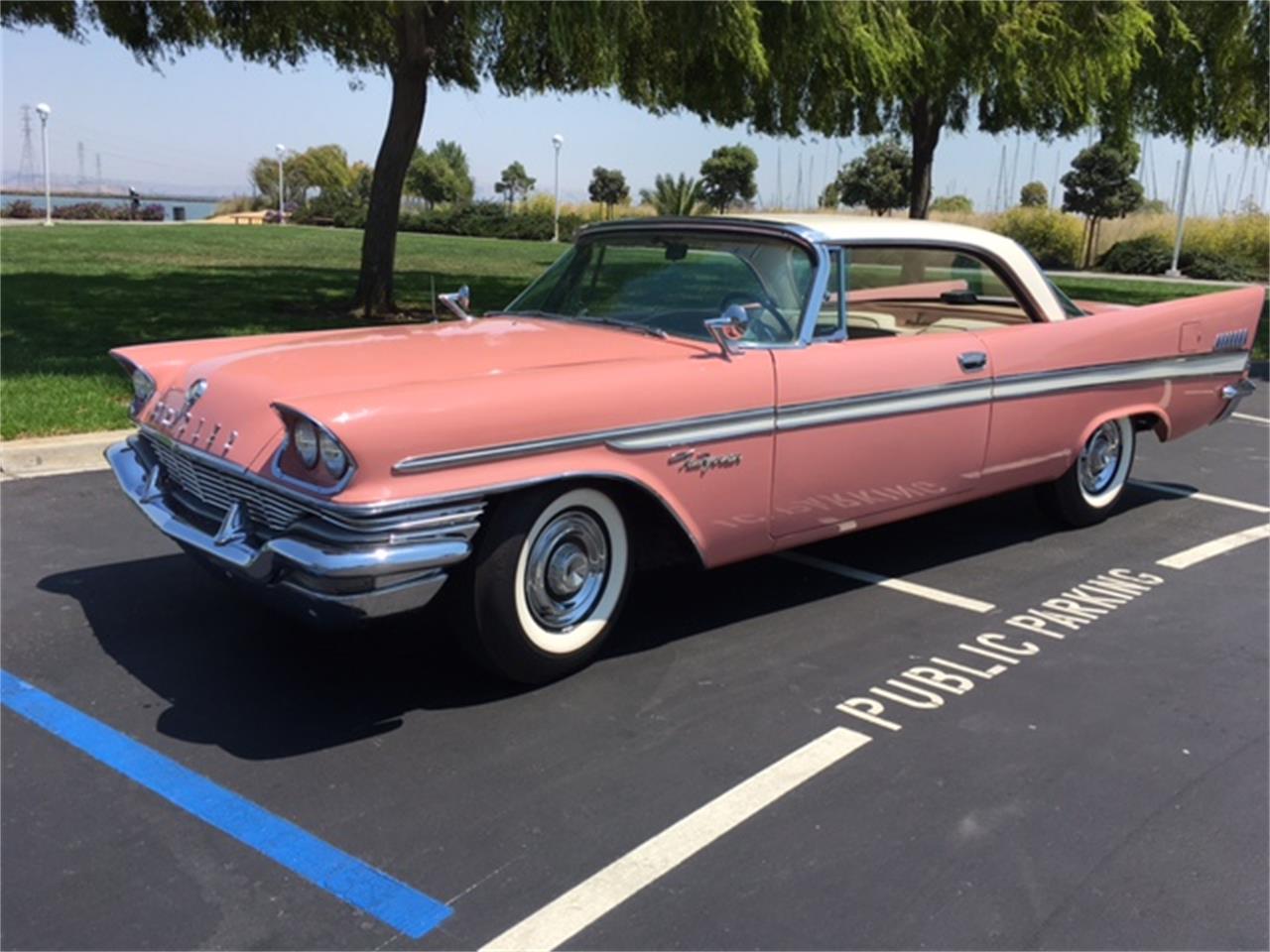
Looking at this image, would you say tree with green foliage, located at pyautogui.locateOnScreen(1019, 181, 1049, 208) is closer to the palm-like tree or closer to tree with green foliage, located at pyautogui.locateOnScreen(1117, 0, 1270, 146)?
the palm-like tree

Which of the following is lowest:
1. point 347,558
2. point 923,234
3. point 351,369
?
point 347,558

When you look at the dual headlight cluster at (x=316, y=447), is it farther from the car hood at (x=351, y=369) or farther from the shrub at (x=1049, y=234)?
the shrub at (x=1049, y=234)

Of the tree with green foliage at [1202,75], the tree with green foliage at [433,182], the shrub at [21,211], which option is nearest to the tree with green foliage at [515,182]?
the tree with green foliage at [433,182]

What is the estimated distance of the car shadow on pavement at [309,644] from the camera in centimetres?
349

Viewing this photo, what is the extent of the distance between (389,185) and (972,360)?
8.88 m

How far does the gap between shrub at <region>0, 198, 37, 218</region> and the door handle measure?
41.8 metres

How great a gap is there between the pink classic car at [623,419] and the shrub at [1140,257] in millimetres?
26445

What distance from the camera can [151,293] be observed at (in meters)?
13.7

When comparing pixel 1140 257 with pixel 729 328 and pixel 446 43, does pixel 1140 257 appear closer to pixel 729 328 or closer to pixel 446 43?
pixel 446 43

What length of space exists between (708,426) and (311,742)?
5.30 feet

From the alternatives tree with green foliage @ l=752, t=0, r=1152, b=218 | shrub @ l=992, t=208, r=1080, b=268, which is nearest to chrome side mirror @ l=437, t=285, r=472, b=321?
tree with green foliage @ l=752, t=0, r=1152, b=218

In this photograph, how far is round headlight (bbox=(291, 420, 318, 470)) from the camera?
3.21m

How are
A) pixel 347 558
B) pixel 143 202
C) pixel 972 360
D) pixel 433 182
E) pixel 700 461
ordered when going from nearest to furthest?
pixel 347 558, pixel 700 461, pixel 972 360, pixel 143 202, pixel 433 182

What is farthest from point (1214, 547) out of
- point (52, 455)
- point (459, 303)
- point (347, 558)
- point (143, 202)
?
point (143, 202)
